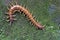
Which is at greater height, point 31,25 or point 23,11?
point 23,11

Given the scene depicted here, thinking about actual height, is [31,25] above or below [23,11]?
below

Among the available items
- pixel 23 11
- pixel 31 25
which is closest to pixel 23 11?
pixel 23 11

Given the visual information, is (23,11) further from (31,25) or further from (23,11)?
(31,25)

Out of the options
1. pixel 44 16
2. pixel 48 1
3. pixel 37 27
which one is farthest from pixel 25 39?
pixel 48 1

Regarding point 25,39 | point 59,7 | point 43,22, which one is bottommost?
point 25,39

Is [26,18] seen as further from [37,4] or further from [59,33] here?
[59,33]

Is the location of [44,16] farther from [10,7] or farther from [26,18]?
[10,7]

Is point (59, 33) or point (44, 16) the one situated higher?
point (44, 16)
